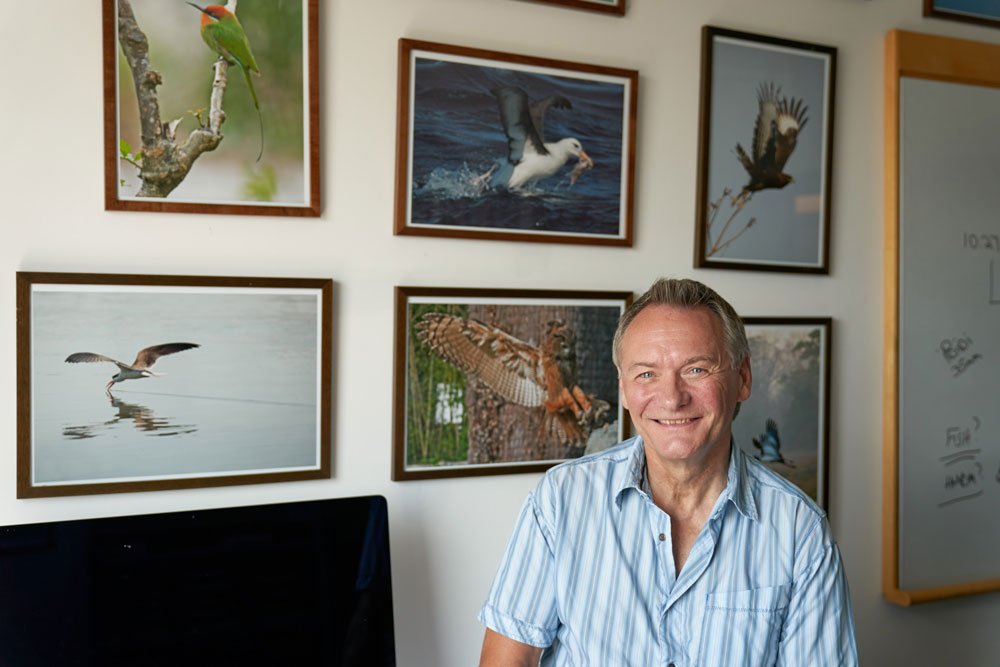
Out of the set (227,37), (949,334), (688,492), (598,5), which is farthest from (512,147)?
(949,334)

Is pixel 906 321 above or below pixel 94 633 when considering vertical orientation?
above

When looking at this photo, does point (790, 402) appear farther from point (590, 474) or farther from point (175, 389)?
point (175, 389)

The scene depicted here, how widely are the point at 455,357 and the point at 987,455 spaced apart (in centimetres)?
159

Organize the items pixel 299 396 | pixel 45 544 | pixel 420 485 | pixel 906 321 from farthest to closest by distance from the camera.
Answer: pixel 906 321 < pixel 420 485 < pixel 299 396 < pixel 45 544

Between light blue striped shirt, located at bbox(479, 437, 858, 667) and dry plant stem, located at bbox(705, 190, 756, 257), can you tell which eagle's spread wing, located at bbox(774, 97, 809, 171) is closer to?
dry plant stem, located at bbox(705, 190, 756, 257)

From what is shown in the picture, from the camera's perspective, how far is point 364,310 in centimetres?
174

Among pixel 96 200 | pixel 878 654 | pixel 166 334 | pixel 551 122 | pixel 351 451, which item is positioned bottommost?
pixel 878 654

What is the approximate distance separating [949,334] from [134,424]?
207 cm

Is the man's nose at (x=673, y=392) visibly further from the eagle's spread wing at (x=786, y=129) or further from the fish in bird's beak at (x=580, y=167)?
the eagle's spread wing at (x=786, y=129)

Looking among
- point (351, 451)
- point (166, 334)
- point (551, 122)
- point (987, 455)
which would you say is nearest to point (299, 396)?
point (351, 451)

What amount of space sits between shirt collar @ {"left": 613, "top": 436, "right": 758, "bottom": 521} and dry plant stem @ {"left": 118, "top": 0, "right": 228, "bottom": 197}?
101 centimetres

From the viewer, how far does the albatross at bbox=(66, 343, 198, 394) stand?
1540mm

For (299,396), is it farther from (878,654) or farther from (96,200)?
(878,654)

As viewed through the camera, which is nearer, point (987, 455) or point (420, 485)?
point (420, 485)
